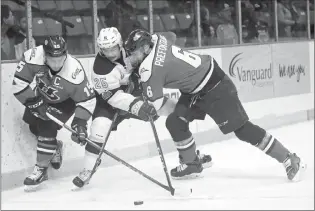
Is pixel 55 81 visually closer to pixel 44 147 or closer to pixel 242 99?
pixel 44 147

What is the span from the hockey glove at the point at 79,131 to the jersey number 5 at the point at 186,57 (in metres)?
0.67

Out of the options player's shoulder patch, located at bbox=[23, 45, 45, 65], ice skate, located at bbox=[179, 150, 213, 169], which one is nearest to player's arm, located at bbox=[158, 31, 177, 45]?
ice skate, located at bbox=[179, 150, 213, 169]

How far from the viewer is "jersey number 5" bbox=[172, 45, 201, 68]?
3.94 m

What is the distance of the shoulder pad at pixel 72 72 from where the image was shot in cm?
410

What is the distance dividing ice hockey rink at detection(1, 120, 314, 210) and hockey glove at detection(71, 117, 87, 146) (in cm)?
29

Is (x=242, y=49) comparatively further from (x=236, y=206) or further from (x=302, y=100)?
(x=236, y=206)

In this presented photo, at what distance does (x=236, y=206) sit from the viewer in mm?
3469

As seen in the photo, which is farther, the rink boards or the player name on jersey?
the rink boards

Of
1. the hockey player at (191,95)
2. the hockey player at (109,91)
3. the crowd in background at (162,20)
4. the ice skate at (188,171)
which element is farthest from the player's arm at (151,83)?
the crowd in background at (162,20)

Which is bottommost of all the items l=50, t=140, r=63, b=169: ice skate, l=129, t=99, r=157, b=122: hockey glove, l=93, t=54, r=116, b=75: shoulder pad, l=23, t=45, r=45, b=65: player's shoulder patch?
l=50, t=140, r=63, b=169: ice skate

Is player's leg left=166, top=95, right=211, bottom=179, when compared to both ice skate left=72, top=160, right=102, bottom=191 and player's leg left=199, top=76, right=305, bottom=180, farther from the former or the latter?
ice skate left=72, top=160, right=102, bottom=191

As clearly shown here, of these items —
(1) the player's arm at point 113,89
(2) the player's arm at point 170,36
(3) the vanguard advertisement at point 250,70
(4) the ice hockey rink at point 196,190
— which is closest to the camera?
(4) the ice hockey rink at point 196,190

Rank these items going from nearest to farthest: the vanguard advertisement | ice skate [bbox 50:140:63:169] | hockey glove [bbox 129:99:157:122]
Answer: hockey glove [bbox 129:99:157:122] < ice skate [bbox 50:140:63:169] < the vanguard advertisement

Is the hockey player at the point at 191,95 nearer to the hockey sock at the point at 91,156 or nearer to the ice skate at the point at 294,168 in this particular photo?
the ice skate at the point at 294,168
